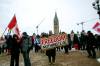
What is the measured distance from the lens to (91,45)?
2184 cm

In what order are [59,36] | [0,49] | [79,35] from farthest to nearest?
[0,49], [79,35], [59,36]

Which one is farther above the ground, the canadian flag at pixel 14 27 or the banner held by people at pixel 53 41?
the canadian flag at pixel 14 27

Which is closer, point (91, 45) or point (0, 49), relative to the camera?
point (91, 45)

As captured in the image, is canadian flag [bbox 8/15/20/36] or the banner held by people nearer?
canadian flag [bbox 8/15/20/36]

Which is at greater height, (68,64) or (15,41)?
(15,41)

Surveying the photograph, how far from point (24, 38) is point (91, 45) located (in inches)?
251

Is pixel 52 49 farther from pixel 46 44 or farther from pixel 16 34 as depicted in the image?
pixel 16 34

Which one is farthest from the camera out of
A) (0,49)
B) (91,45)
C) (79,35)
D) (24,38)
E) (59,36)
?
(0,49)

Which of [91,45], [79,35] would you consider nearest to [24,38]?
[91,45]

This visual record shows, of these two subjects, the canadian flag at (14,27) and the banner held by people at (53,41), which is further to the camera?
the banner held by people at (53,41)

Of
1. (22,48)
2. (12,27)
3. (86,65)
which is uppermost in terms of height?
(12,27)

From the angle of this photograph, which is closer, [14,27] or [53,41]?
[14,27]

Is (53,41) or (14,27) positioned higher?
(14,27)

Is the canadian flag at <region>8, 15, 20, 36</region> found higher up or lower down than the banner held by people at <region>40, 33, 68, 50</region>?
higher up
